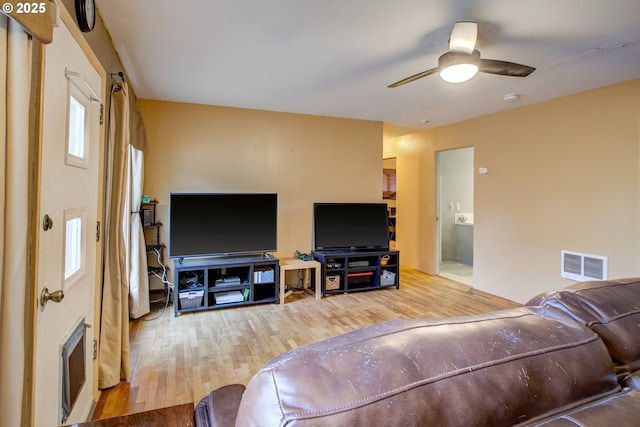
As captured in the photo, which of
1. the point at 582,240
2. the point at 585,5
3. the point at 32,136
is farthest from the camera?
the point at 582,240

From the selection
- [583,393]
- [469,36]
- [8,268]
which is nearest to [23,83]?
[8,268]

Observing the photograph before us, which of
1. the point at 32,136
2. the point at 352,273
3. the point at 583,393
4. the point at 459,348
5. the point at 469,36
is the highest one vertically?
the point at 469,36

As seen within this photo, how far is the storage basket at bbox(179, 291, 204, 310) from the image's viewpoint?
11.8ft

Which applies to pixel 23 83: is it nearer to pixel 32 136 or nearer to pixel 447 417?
pixel 32 136

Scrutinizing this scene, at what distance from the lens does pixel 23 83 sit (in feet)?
3.20

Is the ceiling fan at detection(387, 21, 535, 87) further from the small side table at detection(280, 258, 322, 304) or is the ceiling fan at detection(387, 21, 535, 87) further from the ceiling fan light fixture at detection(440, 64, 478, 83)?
the small side table at detection(280, 258, 322, 304)

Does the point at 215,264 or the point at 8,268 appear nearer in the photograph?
the point at 8,268

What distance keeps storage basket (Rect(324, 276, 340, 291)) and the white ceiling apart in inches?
89.6

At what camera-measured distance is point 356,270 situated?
4.51 meters

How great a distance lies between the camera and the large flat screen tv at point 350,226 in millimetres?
4504

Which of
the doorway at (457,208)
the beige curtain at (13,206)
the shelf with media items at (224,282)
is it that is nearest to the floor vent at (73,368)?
the beige curtain at (13,206)

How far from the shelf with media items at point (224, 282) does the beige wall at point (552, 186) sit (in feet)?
9.75

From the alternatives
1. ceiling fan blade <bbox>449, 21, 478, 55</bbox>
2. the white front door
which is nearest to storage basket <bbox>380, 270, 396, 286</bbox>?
ceiling fan blade <bbox>449, 21, 478, 55</bbox>

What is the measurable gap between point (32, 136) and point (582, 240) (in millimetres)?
4492
